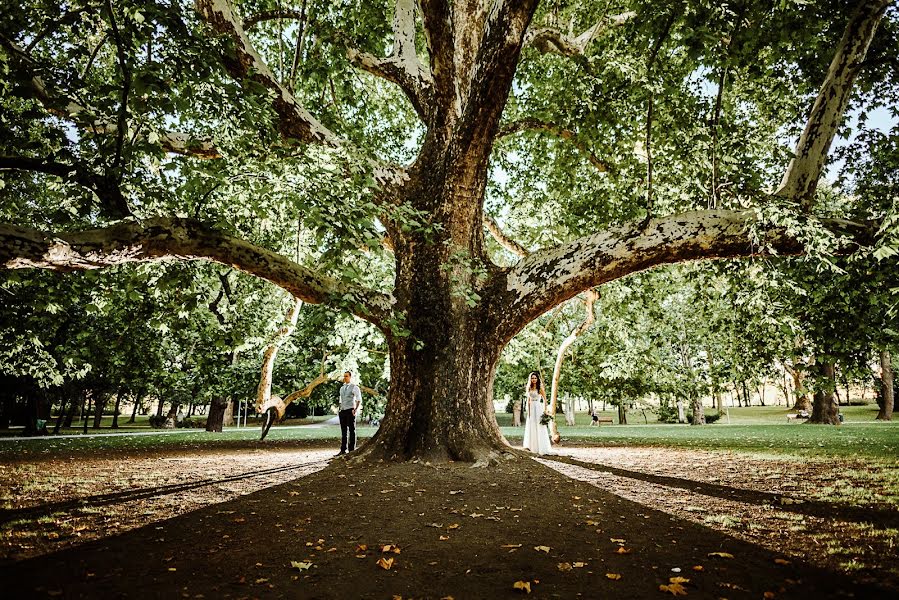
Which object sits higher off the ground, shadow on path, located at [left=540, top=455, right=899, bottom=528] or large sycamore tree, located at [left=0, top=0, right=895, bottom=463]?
large sycamore tree, located at [left=0, top=0, right=895, bottom=463]

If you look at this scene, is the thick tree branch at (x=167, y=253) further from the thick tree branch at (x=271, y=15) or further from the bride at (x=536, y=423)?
the thick tree branch at (x=271, y=15)

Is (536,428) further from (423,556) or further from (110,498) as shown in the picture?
(110,498)

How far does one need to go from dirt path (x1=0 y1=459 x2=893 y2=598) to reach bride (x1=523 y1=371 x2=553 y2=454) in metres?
6.17

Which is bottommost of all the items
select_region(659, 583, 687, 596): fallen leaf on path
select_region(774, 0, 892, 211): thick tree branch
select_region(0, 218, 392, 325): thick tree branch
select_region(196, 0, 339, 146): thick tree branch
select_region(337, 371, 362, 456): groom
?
select_region(659, 583, 687, 596): fallen leaf on path

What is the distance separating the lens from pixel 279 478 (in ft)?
24.7

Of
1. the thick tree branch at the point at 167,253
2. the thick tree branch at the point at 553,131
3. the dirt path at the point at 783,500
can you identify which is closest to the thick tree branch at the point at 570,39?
the thick tree branch at the point at 553,131

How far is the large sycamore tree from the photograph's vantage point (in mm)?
5590

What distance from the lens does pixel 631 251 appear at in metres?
7.16

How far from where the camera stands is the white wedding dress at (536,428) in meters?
11.8

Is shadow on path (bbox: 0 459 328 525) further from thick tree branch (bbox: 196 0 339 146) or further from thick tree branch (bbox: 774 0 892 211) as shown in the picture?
thick tree branch (bbox: 774 0 892 211)

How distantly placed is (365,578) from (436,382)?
4.72m

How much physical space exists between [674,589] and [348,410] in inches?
349

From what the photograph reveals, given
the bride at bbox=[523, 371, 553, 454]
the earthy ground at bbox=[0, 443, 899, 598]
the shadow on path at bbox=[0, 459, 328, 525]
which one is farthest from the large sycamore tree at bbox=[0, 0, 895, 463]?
the bride at bbox=[523, 371, 553, 454]

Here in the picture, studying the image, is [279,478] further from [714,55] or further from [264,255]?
[714,55]
